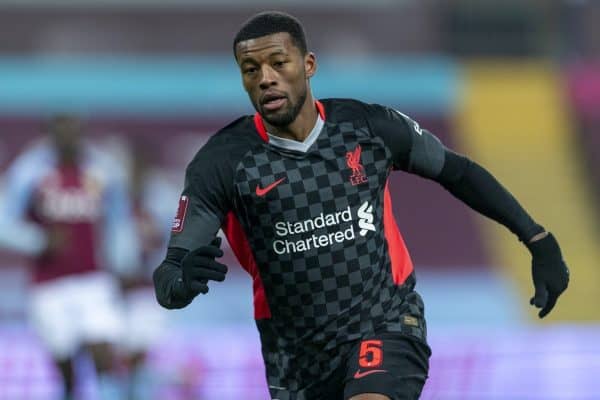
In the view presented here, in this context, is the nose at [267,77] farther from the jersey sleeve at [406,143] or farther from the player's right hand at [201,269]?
the player's right hand at [201,269]

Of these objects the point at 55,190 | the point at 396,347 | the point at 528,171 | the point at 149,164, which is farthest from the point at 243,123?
the point at 528,171

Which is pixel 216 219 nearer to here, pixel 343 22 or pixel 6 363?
pixel 6 363

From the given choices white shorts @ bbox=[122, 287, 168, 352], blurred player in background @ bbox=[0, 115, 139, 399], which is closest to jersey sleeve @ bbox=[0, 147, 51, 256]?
blurred player in background @ bbox=[0, 115, 139, 399]

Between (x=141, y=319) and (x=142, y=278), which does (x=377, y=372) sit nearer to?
(x=141, y=319)

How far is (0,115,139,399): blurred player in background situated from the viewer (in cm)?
1003

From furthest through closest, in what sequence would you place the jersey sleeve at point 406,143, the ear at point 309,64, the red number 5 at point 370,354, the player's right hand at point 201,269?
the jersey sleeve at point 406,143 < the ear at point 309,64 < the red number 5 at point 370,354 < the player's right hand at point 201,269

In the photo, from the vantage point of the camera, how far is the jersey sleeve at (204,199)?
536 centimetres

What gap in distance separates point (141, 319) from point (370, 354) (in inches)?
239

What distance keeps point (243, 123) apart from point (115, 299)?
5.17 meters

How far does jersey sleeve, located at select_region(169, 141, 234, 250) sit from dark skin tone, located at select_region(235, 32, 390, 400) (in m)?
0.26

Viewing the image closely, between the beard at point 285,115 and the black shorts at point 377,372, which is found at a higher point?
the beard at point 285,115

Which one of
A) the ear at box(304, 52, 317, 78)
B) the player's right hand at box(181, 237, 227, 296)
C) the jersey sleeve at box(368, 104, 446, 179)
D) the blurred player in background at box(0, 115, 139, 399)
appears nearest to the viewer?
the player's right hand at box(181, 237, 227, 296)

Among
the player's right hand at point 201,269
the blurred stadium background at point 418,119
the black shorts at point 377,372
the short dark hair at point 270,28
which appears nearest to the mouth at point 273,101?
the short dark hair at point 270,28

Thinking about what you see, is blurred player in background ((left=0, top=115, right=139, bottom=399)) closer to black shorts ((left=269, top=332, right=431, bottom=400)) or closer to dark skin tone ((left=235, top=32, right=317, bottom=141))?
black shorts ((left=269, top=332, right=431, bottom=400))
